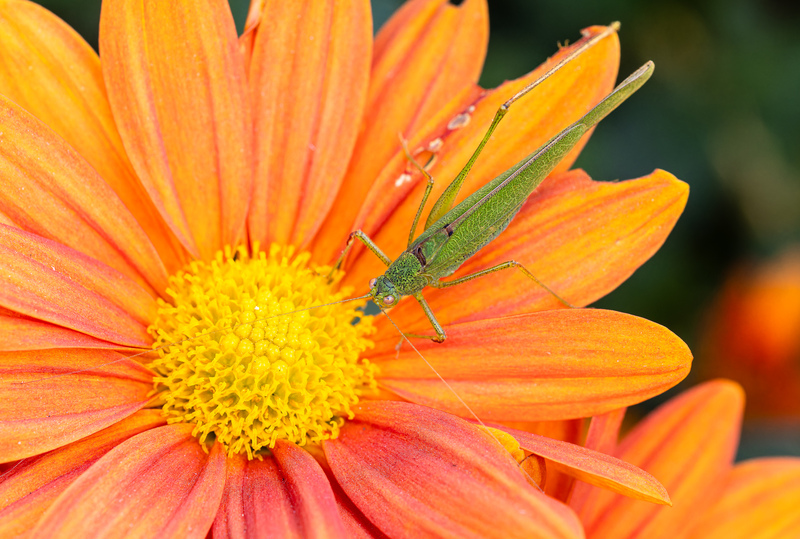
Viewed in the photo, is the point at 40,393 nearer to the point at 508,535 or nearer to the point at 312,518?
the point at 312,518

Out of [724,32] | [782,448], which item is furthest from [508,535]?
[724,32]

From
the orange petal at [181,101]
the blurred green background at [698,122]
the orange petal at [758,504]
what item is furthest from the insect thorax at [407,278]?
the blurred green background at [698,122]

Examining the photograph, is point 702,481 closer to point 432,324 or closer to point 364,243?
point 432,324

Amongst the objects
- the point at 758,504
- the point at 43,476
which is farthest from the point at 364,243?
the point at 758,504

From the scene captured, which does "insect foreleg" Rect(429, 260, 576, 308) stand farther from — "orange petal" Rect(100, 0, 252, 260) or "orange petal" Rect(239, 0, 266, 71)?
"orange petal" Rect(239, 0, 266, 71)

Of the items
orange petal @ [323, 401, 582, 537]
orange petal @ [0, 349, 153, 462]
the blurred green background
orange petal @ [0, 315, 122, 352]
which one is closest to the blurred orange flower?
the blurred green background

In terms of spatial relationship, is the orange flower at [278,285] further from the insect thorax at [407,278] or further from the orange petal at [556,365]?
the insect thorax at [407,278]
